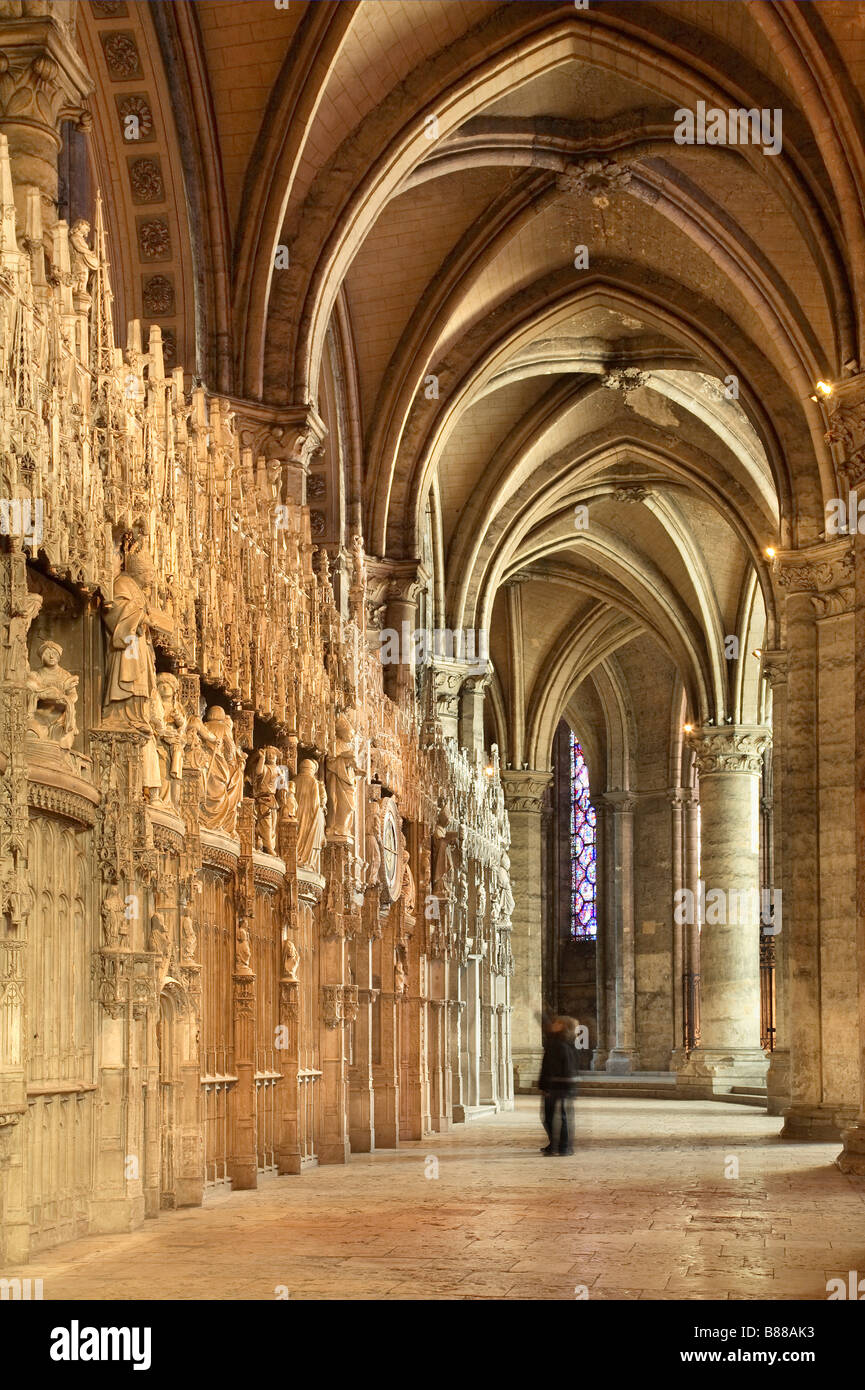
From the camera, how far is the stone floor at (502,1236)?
315 inches

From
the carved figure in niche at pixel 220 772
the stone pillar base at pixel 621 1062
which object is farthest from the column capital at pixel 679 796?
the carved figure in niche at pixel 220 772

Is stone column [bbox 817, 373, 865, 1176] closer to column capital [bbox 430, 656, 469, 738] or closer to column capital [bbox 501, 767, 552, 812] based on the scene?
column capital [bbox 430, 656, 469, 738]

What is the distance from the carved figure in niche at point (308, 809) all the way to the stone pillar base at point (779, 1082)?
462 inches

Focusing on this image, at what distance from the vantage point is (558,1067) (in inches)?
653

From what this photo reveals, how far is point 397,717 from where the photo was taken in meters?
20.1

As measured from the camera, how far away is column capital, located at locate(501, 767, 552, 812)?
1443 inches

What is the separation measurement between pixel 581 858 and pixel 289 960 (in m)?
31.2

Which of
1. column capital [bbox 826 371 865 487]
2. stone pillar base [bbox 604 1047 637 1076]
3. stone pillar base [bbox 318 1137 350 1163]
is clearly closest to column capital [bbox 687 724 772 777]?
stone pillar base [bbox 604 1047 637 1076]

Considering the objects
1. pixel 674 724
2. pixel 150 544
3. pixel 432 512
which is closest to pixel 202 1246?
pixel 150 544

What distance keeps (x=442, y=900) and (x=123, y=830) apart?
37.4 feet

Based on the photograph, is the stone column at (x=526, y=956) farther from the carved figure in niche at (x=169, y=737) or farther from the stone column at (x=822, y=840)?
the carved figure in niche at (x=169, y=737)

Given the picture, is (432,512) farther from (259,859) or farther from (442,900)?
(259,859)

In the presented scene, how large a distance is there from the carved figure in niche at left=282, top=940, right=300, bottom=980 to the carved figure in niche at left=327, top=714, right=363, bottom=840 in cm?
188

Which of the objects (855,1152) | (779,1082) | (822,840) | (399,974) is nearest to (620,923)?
(779,1082)
